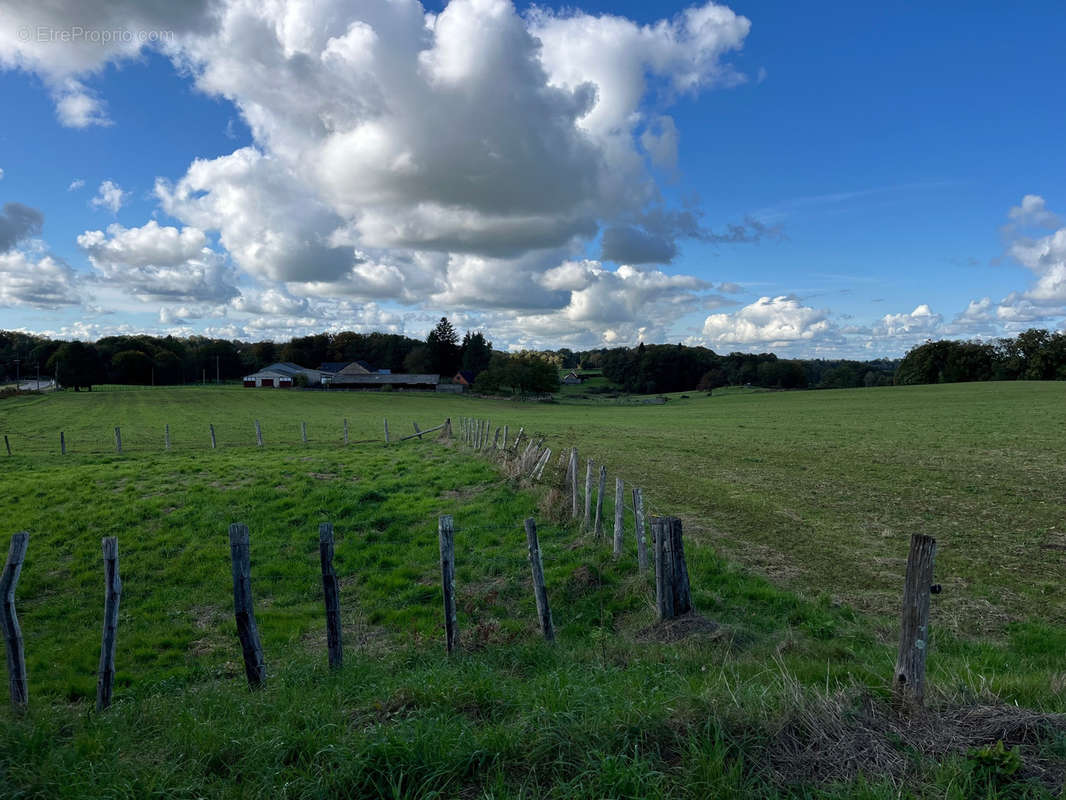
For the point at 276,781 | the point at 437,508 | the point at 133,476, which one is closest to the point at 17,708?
the point at 276,781

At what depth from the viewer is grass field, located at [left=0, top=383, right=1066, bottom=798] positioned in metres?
4.09

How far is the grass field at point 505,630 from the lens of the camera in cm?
409

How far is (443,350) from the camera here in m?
147

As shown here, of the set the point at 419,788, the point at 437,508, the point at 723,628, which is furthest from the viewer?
the point at 437,508

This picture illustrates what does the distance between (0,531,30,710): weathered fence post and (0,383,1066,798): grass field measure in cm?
54

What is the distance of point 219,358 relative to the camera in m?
141

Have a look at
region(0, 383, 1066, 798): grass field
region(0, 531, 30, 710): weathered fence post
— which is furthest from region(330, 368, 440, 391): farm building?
region(0, 531, 30, 710): weathered fence post

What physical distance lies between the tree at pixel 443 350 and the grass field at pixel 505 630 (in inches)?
4707

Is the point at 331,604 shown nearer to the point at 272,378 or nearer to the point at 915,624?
the point at 915,624

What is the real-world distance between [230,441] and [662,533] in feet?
117

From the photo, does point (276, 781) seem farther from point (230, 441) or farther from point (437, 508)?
point (230, 441)

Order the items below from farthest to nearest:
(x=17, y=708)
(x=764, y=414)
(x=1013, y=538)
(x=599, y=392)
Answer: (x=599, y=392) < (x=764, y=414) < (x=1013, y=538) < (x=17, y=708)

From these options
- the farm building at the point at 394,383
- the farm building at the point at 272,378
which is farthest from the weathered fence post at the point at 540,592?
the farm building at the point at 272,378

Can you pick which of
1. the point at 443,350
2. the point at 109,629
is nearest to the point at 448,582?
the point at 109,629
